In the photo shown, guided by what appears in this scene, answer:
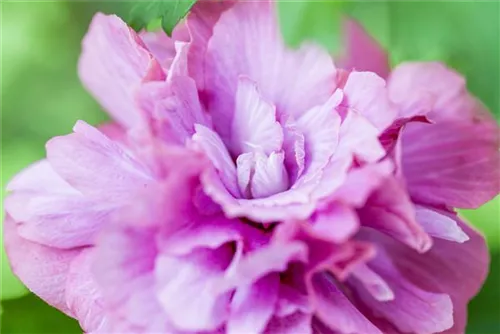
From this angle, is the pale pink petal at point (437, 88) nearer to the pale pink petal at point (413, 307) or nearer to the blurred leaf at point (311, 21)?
→ the pale pink petal at point (413, 307)

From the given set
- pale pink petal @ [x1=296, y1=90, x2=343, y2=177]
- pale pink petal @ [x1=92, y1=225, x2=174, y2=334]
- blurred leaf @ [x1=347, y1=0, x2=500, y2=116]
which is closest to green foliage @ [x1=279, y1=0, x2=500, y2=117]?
blurred leaf @ [x1=347, y1=0, x2=500, y2=116]

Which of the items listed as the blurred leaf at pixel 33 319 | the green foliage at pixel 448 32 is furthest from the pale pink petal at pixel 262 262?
the green foliage at pixel 448 32

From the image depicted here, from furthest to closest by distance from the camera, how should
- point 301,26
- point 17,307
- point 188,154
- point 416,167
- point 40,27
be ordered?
point 40,27 → point 301,26 → point 17,307 → point 416,167 → point 188,154

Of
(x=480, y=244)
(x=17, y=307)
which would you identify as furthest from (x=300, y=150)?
(x=17, y=307)

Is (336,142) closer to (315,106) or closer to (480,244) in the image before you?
(315,106)

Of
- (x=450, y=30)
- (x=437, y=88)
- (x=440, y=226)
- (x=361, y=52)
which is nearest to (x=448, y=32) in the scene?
(x=450, y=30)

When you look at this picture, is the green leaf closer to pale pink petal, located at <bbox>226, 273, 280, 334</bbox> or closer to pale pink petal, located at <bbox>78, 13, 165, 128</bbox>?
pale pink petal, located at <bbox>78, 13, 165, 128</bbox>
